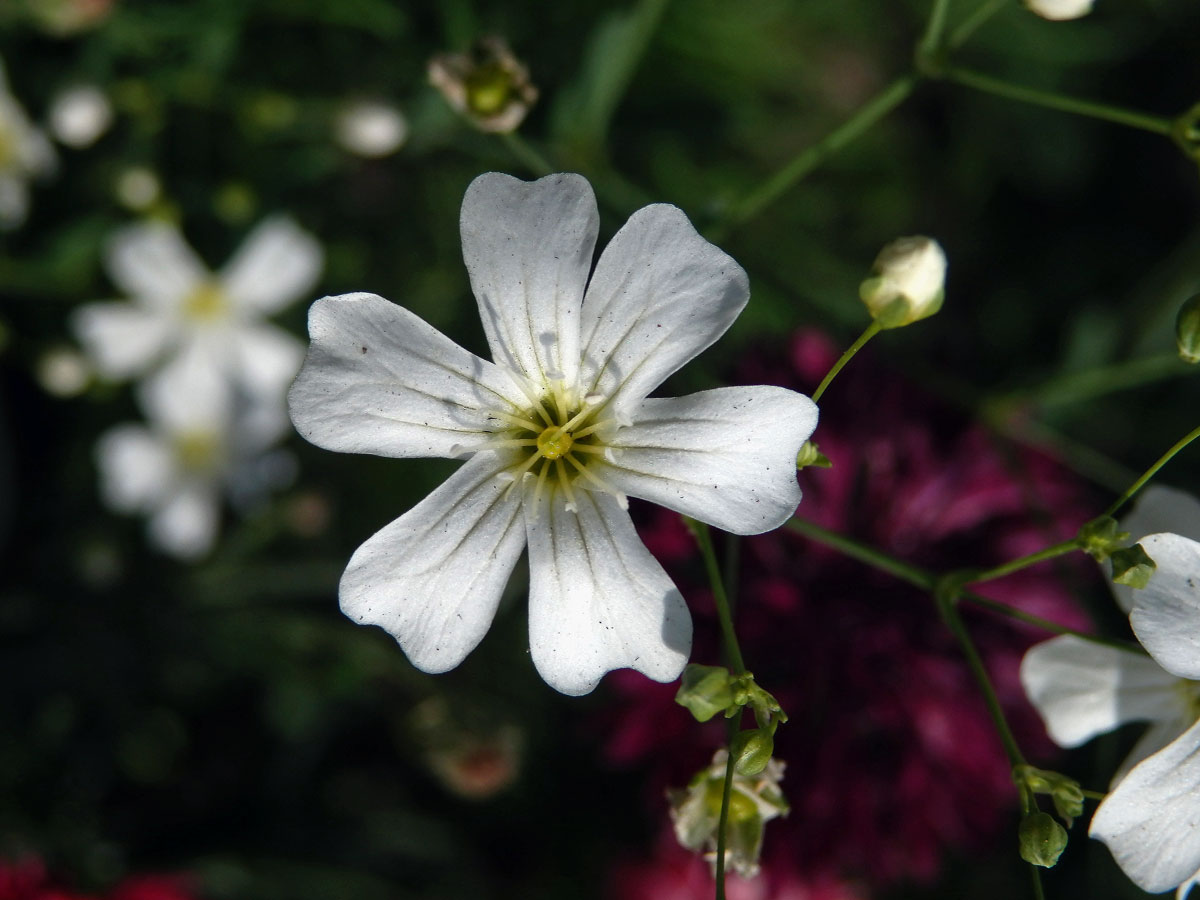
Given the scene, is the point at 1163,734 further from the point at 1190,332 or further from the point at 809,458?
the point at 809,458

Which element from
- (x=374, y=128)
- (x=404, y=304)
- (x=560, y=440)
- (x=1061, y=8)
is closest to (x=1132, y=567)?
(x=560, y=440)

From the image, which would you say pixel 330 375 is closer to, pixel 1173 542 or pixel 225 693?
pixel 1173 542

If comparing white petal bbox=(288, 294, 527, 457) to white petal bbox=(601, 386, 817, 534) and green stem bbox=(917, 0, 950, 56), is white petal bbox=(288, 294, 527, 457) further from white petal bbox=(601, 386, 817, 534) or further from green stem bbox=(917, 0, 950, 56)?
green stem bbox=(917, 0, 950, 56)

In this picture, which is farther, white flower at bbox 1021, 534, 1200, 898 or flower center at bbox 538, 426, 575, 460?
flower center at bbox 538, 426, 575, 460

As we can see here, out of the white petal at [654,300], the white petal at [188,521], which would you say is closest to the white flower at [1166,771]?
the white petal at [654,300]

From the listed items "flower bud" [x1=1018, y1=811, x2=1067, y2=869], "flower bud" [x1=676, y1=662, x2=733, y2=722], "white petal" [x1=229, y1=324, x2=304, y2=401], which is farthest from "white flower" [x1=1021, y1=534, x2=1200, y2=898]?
"white petal" [x1=229, y1=324, x2=304, y2=401]

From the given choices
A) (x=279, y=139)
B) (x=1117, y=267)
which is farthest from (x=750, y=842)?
(x=1117, y=267)

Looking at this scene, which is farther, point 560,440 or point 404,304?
point 404,304
